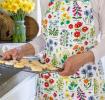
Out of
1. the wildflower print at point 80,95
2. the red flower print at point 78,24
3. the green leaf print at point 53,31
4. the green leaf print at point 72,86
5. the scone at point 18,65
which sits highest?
the red flower print at point 78,24

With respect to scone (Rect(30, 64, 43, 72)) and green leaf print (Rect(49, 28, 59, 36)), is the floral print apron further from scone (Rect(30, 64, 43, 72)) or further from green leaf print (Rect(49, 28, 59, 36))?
scone (Rect(30, 64, 43, 72))

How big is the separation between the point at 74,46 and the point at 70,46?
15 mm

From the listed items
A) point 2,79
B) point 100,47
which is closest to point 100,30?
point 100,47

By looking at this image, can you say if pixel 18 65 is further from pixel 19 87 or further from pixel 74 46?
pixel 74 46

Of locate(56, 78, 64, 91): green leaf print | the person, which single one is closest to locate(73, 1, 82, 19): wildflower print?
the person

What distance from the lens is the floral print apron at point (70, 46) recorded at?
957mm

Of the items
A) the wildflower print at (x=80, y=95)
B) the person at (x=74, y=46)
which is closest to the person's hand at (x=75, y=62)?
the person at (x=74, y=46)

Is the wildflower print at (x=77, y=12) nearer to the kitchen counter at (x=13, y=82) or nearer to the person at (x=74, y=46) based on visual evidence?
the person at (x=74, y=46)

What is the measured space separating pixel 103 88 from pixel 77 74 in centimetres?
13

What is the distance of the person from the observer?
953 mm

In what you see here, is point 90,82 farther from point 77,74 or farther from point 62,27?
point 62,27

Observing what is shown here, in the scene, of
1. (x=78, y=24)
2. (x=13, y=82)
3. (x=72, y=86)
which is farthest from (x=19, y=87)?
(x=78, y=24)

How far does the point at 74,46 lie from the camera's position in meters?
0.97

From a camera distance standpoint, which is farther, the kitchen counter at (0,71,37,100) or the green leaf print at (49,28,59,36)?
the green leaf print at (49,28,59,36)
